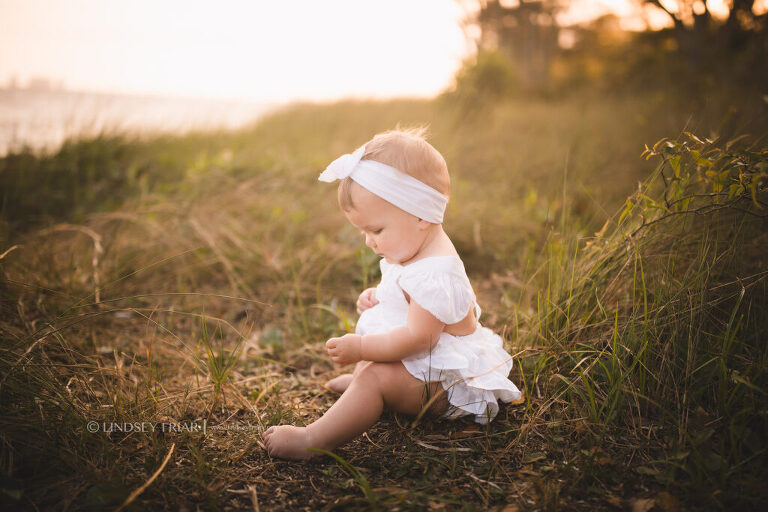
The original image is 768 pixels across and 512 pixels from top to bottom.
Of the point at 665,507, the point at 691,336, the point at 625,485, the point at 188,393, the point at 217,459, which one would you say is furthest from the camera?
the point at 188,393

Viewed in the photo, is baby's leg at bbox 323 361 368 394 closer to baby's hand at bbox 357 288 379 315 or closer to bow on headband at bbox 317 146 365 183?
baby's hand at bbox 357 288 379 315

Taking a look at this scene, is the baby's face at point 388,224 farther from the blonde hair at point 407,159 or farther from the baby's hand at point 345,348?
the baby's hand at point 345,348

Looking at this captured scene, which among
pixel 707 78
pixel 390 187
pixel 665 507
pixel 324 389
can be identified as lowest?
pixel 324 389

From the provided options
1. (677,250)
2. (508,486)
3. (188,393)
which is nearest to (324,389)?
(188,393)

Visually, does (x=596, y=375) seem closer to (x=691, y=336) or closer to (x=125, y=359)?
(x=691, y=336)

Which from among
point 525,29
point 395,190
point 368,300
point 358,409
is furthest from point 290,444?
point 525,29

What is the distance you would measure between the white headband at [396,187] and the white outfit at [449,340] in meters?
0.17

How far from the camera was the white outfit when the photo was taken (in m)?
1.46

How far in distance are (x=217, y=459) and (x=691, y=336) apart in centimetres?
162

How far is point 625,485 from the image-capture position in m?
1.27

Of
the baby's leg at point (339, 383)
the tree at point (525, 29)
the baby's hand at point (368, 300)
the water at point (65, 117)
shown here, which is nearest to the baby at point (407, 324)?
the baby's hand at point (368, 300)

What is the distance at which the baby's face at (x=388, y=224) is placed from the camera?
151 cm

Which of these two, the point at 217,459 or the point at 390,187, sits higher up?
the point at 390,187

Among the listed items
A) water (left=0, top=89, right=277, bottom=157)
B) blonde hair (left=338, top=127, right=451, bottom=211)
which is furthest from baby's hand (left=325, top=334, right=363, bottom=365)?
water (left=0, top=89, right=277, bottom=157)
